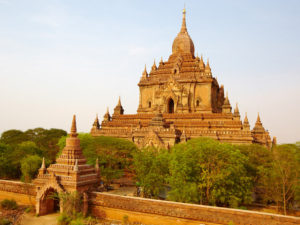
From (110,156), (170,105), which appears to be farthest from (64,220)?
(170,105)

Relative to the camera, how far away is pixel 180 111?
45.4m

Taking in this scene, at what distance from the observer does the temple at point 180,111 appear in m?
33.7

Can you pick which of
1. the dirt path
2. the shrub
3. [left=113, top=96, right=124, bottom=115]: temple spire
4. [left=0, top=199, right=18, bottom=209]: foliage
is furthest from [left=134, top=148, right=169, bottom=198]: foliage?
Answer: [left=113, top=96, right=124, bottom=115]: temple spire

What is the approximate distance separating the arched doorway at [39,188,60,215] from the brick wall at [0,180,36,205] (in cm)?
166

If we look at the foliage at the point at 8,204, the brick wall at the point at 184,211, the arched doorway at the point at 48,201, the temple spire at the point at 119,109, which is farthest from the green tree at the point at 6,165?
the temple spire at the point at 119,109

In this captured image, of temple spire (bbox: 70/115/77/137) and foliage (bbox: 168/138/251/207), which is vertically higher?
temple spire (bbox: 70/115/77/137)

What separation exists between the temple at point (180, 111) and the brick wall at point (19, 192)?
16050mm

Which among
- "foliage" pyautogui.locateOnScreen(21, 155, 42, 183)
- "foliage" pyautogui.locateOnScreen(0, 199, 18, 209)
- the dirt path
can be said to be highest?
"foliage" pyautogui.locateOnScreen(21, 155, 42, 183)

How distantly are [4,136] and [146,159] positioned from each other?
3549 centimetres

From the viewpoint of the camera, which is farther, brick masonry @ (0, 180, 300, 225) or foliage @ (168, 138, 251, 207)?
foliage @ (168, 138, 251, 207)

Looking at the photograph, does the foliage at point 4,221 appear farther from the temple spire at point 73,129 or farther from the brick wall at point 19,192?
the temple spire at point 73,129

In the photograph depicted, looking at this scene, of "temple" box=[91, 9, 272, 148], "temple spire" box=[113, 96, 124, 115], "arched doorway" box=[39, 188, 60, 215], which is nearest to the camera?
"arched doorway" box=[39, 188, 60, 215]

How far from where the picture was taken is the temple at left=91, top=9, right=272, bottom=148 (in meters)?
33.7

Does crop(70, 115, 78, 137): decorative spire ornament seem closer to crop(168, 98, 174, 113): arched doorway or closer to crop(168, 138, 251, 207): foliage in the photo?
crop(168, 138, 251, 207): foliage
